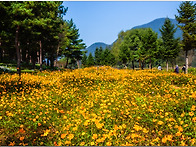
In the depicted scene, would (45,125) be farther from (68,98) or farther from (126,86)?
(126,86)

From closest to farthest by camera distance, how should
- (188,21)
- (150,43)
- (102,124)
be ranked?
(102,124) → (188,21) → (150,43)

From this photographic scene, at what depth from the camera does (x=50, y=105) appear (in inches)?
276

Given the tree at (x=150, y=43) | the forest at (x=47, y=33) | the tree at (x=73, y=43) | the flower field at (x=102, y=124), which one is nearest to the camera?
the flower field at (x=102, y=124)

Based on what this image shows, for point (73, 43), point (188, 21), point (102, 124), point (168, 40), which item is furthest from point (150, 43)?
point (102, 124)

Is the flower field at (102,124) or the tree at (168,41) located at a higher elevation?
the tree at (168,41)

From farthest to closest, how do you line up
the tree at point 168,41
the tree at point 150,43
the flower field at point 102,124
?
the tree at point 150,43, the tree at point 168,41, the flower field at point 102,124

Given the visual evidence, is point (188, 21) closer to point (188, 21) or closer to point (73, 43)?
point (188, 21)

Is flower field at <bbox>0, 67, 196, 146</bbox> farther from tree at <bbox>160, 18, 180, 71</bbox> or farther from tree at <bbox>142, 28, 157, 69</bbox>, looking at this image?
tree at <bbox>142, 28, 157, 69</bbox>

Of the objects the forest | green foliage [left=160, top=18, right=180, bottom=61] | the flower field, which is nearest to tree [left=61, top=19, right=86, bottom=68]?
the forest

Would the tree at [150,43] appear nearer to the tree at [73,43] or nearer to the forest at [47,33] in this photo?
the forest at [47,33]

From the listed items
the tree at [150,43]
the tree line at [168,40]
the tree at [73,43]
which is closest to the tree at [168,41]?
the tree line at [168,40]

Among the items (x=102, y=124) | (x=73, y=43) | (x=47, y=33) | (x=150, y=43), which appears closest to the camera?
(x=102, y=124)

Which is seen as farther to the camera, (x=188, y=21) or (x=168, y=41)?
(x=168, y=41)

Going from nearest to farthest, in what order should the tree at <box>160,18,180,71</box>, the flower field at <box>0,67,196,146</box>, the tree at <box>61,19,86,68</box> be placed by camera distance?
the flower field at <box>0,67,196,146</box>, the tree at <box>160,18,180,71</box>, the tree at <box>61,19,86,68</box>
